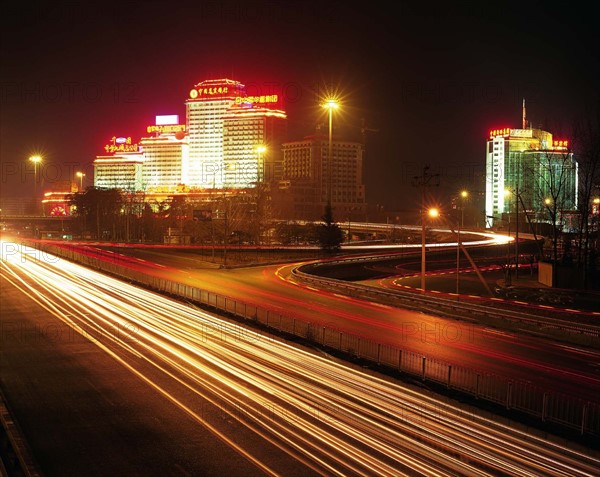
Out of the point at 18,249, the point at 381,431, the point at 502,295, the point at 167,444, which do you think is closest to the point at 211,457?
the point at 167,444

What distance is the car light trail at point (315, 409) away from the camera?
11.8 meters

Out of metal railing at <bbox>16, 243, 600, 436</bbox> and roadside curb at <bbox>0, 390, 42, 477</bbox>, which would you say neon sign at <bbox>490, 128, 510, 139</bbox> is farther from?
roadside curb at <bbox>0, 390, 42, 477</bbox>

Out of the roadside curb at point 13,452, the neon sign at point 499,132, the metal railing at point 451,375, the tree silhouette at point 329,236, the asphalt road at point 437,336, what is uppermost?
the neon sign at point 499,132

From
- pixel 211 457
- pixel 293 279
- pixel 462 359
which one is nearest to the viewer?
pixel 211 457

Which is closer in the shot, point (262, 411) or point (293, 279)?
point (262, 411)

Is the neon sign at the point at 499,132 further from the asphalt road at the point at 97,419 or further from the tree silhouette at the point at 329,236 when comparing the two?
the asphalt road at the point at 97,419

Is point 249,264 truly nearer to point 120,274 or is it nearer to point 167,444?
point 120,274

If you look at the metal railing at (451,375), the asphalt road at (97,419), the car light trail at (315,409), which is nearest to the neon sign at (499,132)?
the metal railing at (451,375)

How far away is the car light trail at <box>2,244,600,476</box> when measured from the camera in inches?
463

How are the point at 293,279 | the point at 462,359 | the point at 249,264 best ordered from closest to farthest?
the point at 462,359, the point at 293,279, the point at 249,264

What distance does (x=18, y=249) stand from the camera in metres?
74.2

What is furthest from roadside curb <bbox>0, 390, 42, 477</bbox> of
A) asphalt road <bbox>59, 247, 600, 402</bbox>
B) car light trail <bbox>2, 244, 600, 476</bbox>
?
asphalt road <bbox>59, 247, 600, 402</bbox>

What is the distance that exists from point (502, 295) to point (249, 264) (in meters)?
24.3

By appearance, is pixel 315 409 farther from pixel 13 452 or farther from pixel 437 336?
pixel 437 336
